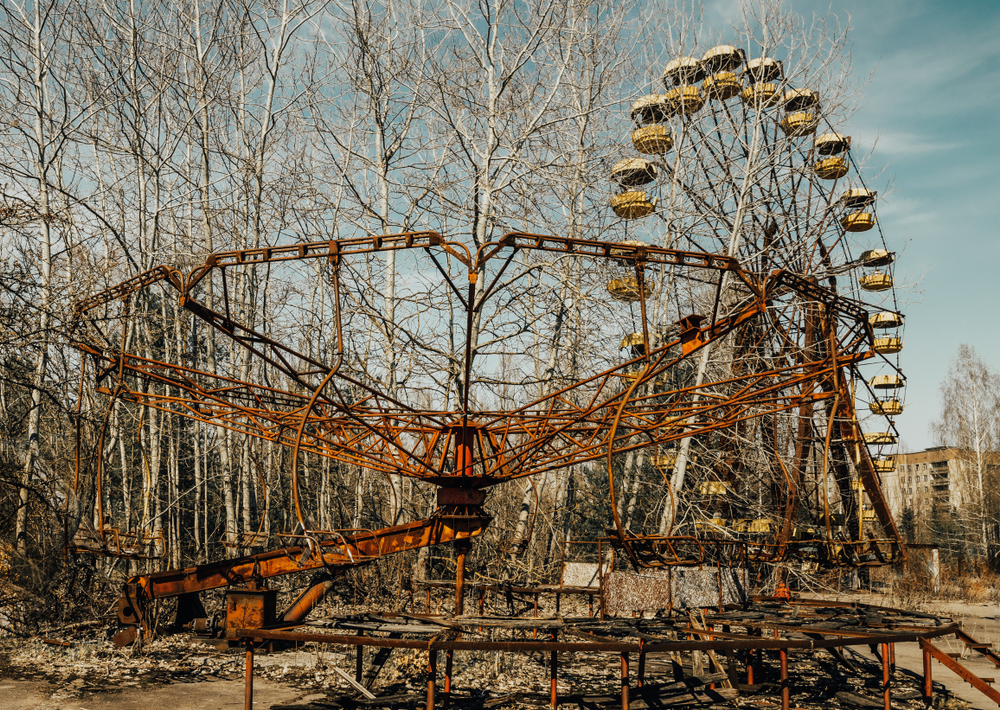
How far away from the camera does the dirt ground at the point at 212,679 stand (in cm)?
951

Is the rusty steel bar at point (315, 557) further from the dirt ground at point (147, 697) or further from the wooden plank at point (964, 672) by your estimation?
the wooden plank at point (964, 672)

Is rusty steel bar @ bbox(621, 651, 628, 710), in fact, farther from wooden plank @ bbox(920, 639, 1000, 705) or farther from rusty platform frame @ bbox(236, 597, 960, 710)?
wooden plank @ bbox(920, 639, 1000, 705)

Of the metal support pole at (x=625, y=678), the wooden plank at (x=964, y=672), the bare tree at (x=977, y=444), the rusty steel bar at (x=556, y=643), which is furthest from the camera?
the bare tree at (x=977, y=444)

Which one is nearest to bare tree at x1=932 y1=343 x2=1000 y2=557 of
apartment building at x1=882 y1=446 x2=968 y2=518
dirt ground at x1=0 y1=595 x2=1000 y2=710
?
apartment building at x1=882 y1=446 x2=968 y2=518

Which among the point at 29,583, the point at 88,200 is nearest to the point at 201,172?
the point at 88,200

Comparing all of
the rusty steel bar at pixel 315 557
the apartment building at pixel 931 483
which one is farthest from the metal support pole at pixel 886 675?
the apartment building at pixel 931 483

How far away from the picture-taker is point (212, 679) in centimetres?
1098

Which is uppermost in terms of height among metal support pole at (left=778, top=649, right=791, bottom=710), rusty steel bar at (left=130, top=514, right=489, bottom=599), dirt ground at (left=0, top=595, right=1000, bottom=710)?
rusty steel bar at (left=130, top=514, right=489, bottom=599)

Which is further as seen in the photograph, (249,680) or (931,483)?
(931,483)

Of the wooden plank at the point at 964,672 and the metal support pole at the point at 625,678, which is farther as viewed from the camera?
the wooden plank at the point at 964,672

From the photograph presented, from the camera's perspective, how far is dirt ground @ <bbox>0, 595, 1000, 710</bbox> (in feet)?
31.2

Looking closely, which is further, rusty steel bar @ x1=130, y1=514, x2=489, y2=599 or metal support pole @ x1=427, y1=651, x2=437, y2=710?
rusty steel bar @ x1=130, y1=514, x2=489, y2=599

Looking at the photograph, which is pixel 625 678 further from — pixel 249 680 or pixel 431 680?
pixel 249 680

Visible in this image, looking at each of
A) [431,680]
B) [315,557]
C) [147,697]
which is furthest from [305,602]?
[431,680]
